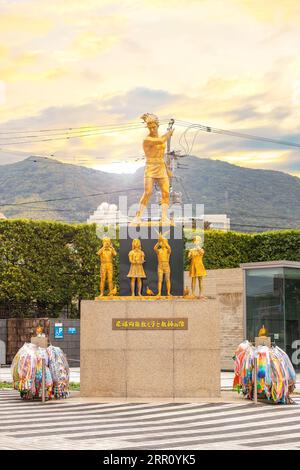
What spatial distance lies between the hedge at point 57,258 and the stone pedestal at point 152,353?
24.5 meters

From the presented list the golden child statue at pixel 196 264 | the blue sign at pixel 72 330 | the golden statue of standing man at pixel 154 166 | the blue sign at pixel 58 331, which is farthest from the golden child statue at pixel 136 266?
the blue sign at pixel 72 330

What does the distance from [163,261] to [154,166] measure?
261cm

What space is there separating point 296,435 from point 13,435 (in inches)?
182

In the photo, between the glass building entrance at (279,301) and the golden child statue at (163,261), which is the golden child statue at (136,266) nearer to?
the golden child statue at (163,261)

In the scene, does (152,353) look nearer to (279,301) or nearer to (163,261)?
(163,261)

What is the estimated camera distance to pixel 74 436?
14.8 m

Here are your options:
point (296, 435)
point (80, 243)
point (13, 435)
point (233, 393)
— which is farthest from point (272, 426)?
point (80, 243)

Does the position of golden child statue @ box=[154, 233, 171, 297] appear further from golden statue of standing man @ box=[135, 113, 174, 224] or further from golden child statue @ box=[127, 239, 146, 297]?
golden statue of standing man @ box=[135, 113, 174, 224]

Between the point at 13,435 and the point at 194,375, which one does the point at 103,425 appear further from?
the point at 194,375

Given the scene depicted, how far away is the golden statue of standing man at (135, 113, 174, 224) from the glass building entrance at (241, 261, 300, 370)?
13.0 metres

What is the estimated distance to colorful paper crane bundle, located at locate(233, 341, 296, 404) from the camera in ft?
68.0

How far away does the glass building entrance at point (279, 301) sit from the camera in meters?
35.7

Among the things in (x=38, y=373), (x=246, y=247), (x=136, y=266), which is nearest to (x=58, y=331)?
(x=246, y=247)

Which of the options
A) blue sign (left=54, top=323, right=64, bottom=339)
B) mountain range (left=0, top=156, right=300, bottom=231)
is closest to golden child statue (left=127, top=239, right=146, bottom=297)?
blue sign (left=54, top=323, right=64, bottom=339)
